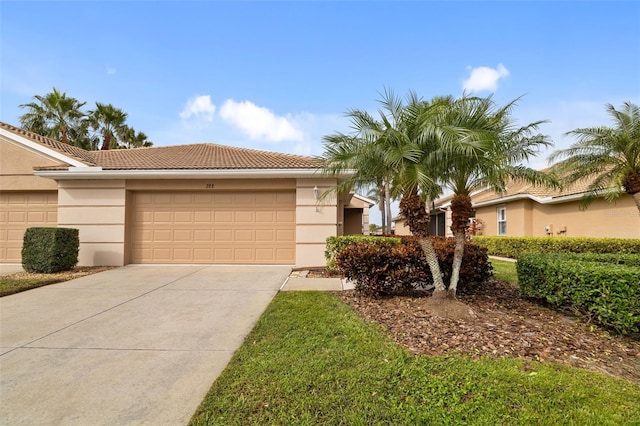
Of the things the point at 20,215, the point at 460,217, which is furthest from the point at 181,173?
the point at 460,217

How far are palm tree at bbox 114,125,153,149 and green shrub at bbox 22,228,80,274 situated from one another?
17.2 metres

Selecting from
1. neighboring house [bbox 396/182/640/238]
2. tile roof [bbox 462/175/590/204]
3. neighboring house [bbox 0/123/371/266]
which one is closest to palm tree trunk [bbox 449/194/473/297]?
neighboring house [bbox 0/123/371/266]

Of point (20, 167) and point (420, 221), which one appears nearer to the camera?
point (420, 221)

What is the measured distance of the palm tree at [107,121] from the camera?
838 inches

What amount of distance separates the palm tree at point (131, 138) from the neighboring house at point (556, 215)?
25.0 meters

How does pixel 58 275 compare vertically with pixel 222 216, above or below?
below

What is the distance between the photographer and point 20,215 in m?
10.5

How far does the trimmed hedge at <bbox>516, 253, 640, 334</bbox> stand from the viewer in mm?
3900

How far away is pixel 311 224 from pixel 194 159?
16.9 feet

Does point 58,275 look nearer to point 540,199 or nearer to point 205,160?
point 205,160

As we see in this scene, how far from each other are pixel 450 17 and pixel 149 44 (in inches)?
364

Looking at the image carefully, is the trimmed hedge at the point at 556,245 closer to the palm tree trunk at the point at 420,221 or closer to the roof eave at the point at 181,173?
the palm tree trunk at the point at 420,221

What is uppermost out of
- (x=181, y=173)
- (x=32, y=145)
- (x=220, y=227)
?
(x=32, y=145)

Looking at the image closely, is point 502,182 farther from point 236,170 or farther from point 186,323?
point 236,170
